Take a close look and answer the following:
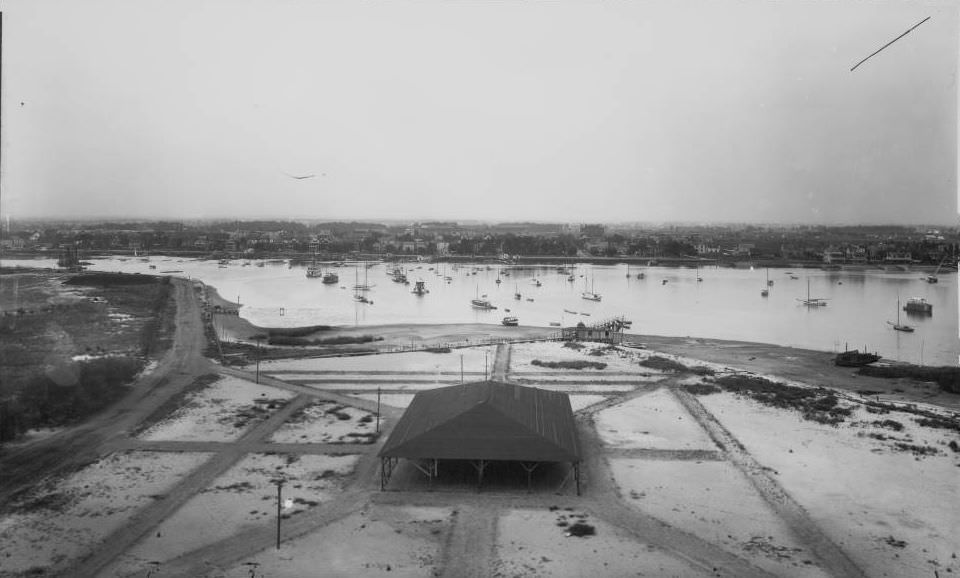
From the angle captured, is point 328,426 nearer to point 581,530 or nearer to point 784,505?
point 581,530

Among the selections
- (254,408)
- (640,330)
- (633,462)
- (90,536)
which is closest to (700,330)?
(640,330)

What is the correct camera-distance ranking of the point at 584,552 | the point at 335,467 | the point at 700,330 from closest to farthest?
the point at 584,552 → the point at 335,467 → the point at 700,330

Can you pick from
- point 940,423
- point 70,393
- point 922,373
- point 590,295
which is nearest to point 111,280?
point 590,295

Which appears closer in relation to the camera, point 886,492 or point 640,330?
point 886,492

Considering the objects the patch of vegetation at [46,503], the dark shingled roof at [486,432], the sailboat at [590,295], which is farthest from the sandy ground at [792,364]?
the patch of vegetation at [46,503]

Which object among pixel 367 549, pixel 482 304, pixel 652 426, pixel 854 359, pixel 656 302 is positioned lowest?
pixel 367 549

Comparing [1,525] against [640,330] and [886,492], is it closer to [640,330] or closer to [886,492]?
[886,492]

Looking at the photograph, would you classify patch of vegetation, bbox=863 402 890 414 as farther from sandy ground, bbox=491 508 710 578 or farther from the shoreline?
sandy ground, bbox=491 508 710 578
